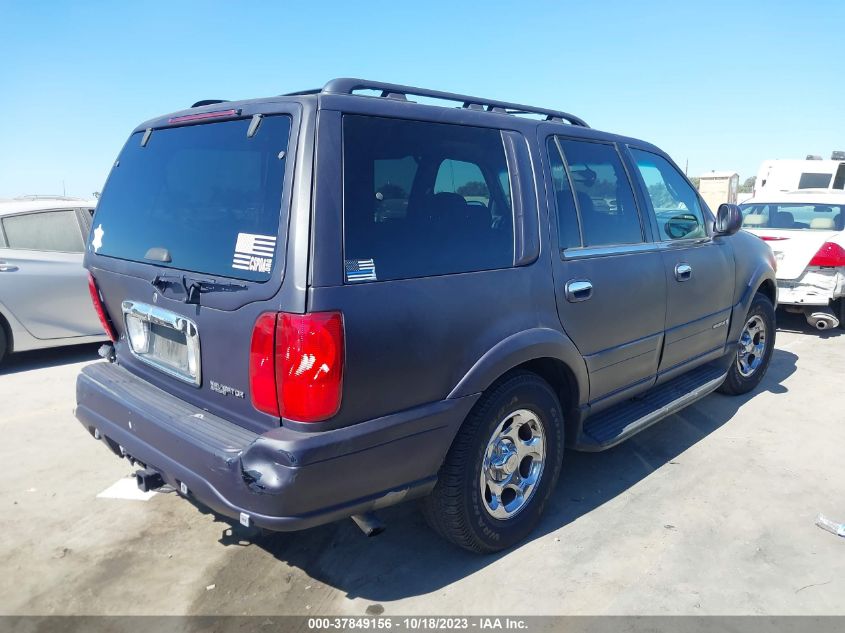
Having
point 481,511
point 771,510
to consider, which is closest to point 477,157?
point 481,511

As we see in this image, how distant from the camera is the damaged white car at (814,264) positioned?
7.10 metres

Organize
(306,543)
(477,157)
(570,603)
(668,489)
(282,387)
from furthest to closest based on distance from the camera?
(668,489)
(306,543)
(477,157)
(570,603)
(282,387)

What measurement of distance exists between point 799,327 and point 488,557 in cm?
697

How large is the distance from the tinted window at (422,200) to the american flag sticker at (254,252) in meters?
0.27

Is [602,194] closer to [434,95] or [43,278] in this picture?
[434,95]

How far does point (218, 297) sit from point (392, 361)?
27.3 inches

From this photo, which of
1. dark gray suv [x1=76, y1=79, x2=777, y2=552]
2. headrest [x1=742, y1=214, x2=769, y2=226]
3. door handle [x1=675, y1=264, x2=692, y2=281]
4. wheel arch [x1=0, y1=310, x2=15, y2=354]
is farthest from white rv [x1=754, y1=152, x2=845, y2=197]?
wheel arch [x1=0, y1=310, x2=15, y2=354]

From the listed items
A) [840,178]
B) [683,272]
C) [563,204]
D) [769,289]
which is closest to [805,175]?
[840,178]

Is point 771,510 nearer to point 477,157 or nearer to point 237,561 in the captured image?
point 477,157

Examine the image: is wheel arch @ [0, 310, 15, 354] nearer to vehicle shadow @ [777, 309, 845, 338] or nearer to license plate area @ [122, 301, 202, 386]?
license plate area @ [122, 301, 202, 386]

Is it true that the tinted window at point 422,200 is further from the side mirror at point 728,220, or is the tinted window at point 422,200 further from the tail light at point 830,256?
the tail light at point 830,256

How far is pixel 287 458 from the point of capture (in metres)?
2.13

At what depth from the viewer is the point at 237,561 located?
2939mm

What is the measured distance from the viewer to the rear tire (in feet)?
16.7
